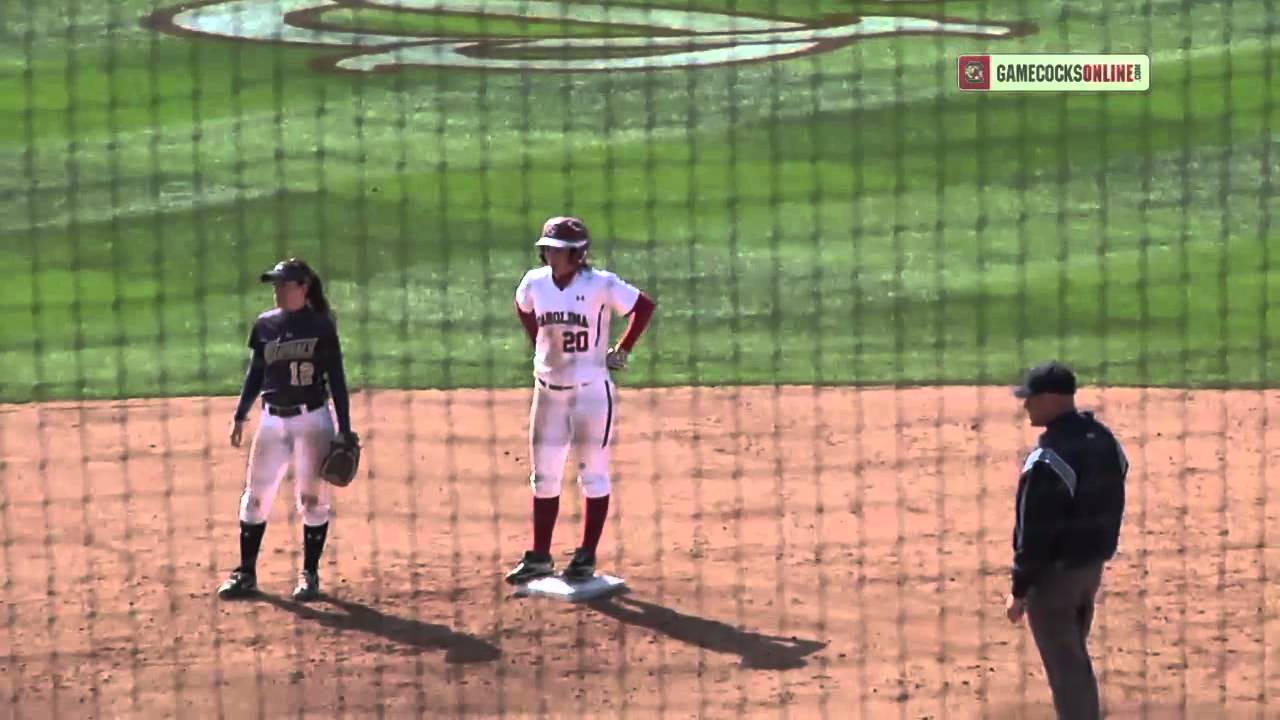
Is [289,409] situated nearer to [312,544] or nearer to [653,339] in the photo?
[312,544]

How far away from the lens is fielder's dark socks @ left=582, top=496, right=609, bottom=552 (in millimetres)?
8672

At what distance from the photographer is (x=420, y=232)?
16078 mm

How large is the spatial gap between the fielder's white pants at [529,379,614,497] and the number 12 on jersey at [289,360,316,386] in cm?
89

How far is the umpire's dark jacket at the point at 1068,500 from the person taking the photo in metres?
6.36

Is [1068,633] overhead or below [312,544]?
below

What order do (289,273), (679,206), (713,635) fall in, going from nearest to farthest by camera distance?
(713,635) → (289,273) → (679,206)

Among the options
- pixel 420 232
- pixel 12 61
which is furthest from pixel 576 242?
pixel 12 61

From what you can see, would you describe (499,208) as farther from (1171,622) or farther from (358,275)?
(1171,622)

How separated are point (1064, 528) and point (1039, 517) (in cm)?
9

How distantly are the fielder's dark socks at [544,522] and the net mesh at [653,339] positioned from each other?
21cm

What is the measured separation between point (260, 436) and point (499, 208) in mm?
8203

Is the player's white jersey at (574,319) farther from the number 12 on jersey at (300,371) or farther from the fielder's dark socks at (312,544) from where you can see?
the fielder's dark socks at (312,544)

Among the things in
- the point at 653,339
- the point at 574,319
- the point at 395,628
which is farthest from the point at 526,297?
the point at 653,339

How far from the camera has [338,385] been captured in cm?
856
